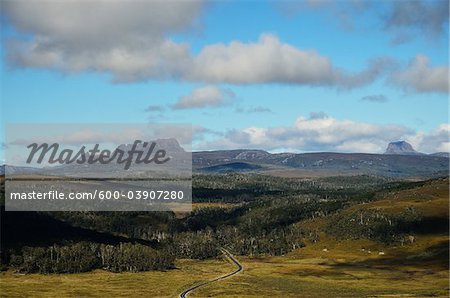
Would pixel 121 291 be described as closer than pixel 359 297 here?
No

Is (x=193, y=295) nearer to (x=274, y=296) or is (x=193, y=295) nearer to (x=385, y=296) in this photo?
(x=274, y=296)

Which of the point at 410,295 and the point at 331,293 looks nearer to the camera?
the point at 410,295

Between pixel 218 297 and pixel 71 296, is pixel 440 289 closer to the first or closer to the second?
pixel 218 297

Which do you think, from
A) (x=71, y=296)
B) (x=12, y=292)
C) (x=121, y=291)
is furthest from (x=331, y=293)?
(x=12, y=292)

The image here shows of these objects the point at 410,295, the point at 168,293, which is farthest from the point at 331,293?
the point at 168,293

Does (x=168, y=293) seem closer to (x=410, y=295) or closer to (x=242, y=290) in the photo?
(x=242, y=290)

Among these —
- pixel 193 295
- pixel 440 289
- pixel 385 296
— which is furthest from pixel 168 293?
pixel 440 289

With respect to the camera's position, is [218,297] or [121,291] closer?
[218,297]
